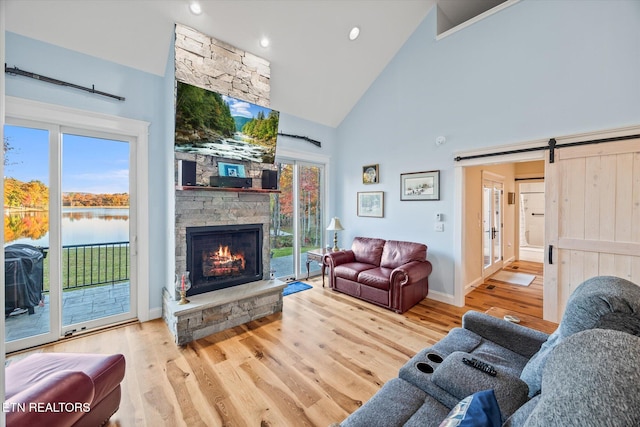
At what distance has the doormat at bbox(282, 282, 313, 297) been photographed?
173 inches

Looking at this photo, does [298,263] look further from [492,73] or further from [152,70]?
[492,73]

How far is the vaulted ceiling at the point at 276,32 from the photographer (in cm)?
262

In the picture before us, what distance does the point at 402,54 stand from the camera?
434 cm

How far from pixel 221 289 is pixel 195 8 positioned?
3.35m

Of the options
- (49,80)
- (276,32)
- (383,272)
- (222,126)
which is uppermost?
(276,32)

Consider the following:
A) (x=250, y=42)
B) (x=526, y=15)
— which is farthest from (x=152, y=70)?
(x=526, y=15)

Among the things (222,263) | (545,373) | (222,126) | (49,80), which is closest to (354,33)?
(222,126)

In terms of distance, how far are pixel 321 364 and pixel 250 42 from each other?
3.99 meters

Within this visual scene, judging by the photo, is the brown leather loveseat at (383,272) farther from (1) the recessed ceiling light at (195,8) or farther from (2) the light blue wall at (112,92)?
(1) the recessed ceiling light at (195,8)

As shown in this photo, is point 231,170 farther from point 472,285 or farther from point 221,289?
point 472,285

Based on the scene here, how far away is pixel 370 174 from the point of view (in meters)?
4.87

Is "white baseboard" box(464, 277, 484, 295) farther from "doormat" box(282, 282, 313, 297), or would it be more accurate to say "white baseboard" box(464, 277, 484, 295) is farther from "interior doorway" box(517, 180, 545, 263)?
"interior doorway" box(517, 180, 545, 263)

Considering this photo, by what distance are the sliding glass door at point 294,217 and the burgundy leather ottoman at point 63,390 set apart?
3.14m

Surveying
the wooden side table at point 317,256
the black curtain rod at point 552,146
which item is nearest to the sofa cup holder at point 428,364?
the black curtain rod at point 552,146
